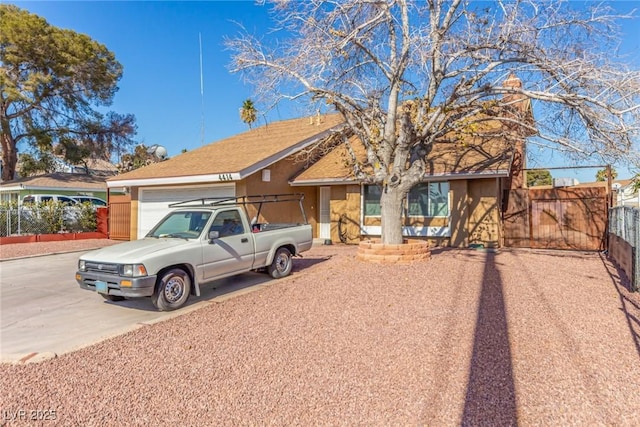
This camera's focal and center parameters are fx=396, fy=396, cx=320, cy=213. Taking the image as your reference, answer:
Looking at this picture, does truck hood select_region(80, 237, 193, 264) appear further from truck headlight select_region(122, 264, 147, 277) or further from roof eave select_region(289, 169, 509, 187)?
roof eave select_region(289, 169, 509, 187)

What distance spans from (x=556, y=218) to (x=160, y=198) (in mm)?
14705

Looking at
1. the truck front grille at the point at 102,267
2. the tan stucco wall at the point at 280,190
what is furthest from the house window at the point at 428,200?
the truck front grille at the point at 102,267

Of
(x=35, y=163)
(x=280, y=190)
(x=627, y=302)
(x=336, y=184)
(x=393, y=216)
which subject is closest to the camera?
(x=627, y=302)

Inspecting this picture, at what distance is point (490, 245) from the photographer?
507 inches

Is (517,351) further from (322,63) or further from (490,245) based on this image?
(490,245)

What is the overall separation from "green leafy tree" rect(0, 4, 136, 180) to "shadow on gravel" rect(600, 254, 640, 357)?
32.0 meters

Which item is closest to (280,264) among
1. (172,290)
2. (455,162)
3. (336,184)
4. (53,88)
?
(172,290)

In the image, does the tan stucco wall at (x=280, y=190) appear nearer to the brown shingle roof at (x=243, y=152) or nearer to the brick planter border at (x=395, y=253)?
the brown shingle roof at (x=243, y=152)

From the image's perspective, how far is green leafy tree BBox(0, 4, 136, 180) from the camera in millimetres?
25781

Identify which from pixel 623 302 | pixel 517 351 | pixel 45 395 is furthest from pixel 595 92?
pixel 45 395

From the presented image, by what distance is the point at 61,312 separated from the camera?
22.2 feet

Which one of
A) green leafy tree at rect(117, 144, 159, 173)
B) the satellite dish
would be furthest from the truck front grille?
green leafy tree at rect(117, 144, 159, 173)

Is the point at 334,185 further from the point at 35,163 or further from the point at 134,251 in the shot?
the point at 35,163

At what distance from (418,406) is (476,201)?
10767 millimetres
